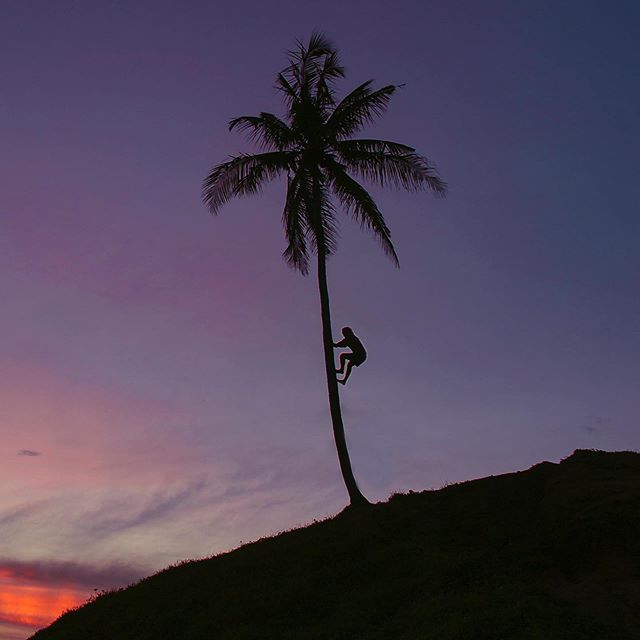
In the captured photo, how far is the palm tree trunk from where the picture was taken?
2739cm

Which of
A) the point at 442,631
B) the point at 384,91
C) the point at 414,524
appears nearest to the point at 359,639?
the point at 442,631

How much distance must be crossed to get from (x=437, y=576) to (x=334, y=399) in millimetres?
8519

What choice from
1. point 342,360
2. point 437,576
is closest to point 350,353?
point 342,360

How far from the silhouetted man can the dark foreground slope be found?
5.08m

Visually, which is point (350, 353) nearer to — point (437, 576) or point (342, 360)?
point (342, 360)

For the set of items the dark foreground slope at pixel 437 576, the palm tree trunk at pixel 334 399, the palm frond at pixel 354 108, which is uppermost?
the palm frond at pixel 354 108

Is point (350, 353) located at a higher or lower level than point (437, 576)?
higher

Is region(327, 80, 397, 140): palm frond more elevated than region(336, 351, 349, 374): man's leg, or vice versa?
region(327, 80, 397, 140): palm frond

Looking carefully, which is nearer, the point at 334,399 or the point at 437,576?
the point at 437,576

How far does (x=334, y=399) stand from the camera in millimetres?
27766

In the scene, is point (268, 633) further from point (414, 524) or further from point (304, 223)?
point (304, 223)

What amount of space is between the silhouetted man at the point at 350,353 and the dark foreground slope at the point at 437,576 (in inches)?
200

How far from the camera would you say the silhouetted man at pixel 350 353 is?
2819 cm

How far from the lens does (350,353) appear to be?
2827cm
